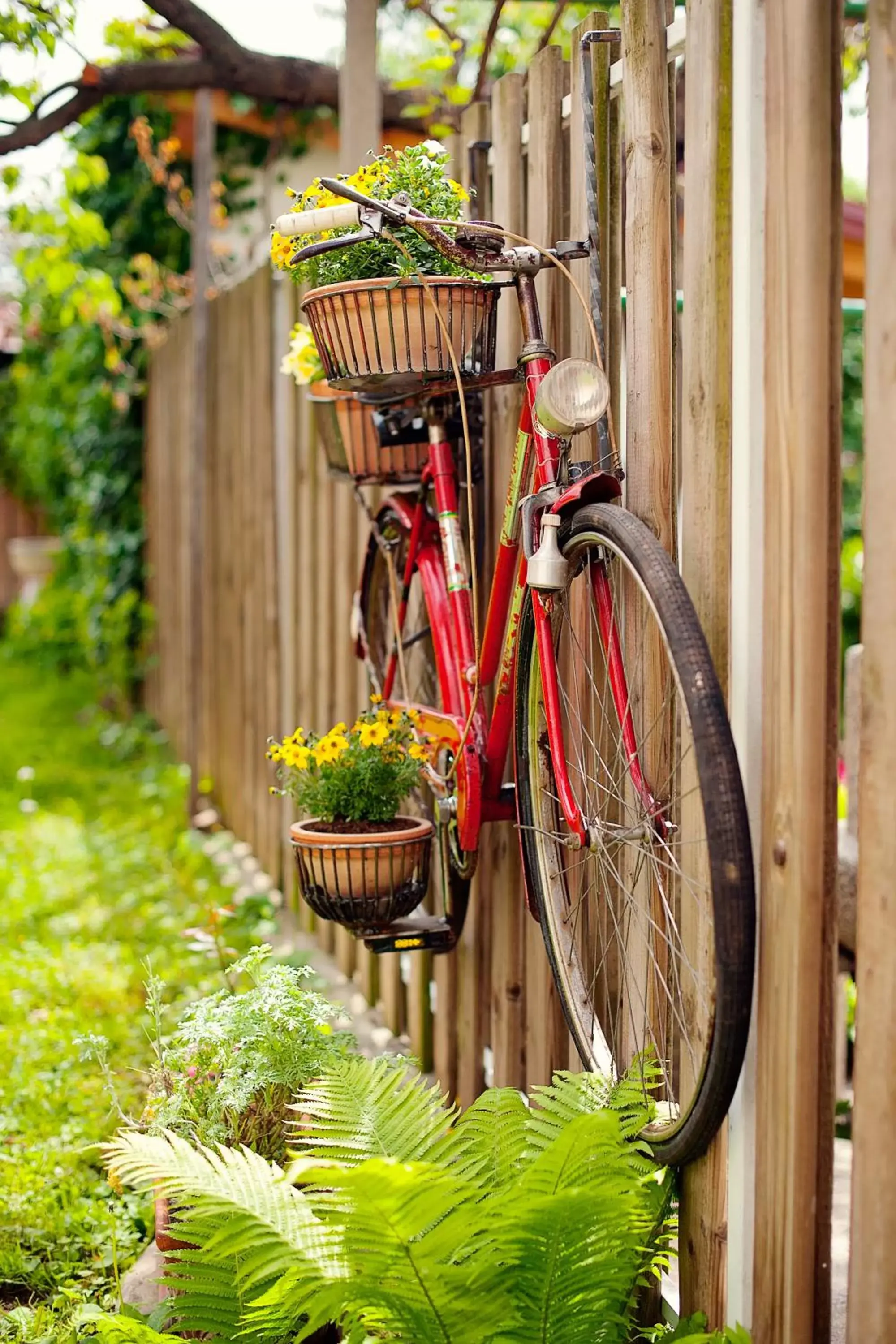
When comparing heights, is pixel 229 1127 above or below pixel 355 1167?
below

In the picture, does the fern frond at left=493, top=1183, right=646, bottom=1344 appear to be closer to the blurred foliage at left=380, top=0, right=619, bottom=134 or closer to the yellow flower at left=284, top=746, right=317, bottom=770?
the yellow flower at left=284, top=746, right=317, bottom=770

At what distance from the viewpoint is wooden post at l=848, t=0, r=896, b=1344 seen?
1416 mm

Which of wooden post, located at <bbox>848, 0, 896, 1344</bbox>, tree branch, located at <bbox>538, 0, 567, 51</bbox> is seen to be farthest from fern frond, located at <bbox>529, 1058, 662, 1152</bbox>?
tree branch, located at <bbox>538, 0, 567, 51</bbox>

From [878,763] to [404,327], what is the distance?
1.08 meters

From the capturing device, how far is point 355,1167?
5.06ft

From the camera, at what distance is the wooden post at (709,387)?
1.75 meters

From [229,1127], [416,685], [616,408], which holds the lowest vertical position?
[229,1127]

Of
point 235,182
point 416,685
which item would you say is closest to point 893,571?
point 416,685

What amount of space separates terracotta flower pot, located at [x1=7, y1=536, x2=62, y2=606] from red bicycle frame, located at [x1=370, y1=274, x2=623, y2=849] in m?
8.56

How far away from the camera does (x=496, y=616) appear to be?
2.40m

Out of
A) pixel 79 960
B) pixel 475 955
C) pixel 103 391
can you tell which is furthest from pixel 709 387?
pixel 103 391

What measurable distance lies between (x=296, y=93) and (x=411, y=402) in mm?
3142

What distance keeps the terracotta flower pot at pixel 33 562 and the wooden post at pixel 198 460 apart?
5283 mm

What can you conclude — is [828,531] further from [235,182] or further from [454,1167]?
[235,182]
